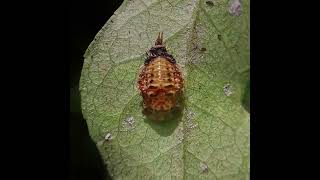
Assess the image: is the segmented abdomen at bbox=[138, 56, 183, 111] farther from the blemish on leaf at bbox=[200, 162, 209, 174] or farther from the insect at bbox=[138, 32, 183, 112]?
the blemish on leaf at bbox=[200, 162, 209, 174]

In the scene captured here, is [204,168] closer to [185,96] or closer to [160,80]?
[185,96]

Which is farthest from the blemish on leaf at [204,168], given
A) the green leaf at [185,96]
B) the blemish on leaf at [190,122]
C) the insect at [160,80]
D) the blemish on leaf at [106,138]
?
the blemish on leaf at [106,138]

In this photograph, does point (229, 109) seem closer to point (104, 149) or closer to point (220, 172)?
point (220, 172)

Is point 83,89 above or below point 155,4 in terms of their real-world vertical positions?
below

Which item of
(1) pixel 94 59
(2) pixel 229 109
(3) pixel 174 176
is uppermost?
(1) pixel 94 59

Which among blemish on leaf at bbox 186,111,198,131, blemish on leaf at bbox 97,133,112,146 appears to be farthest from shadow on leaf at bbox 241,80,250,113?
blemish on leaf at bbox 97,133,112,146
